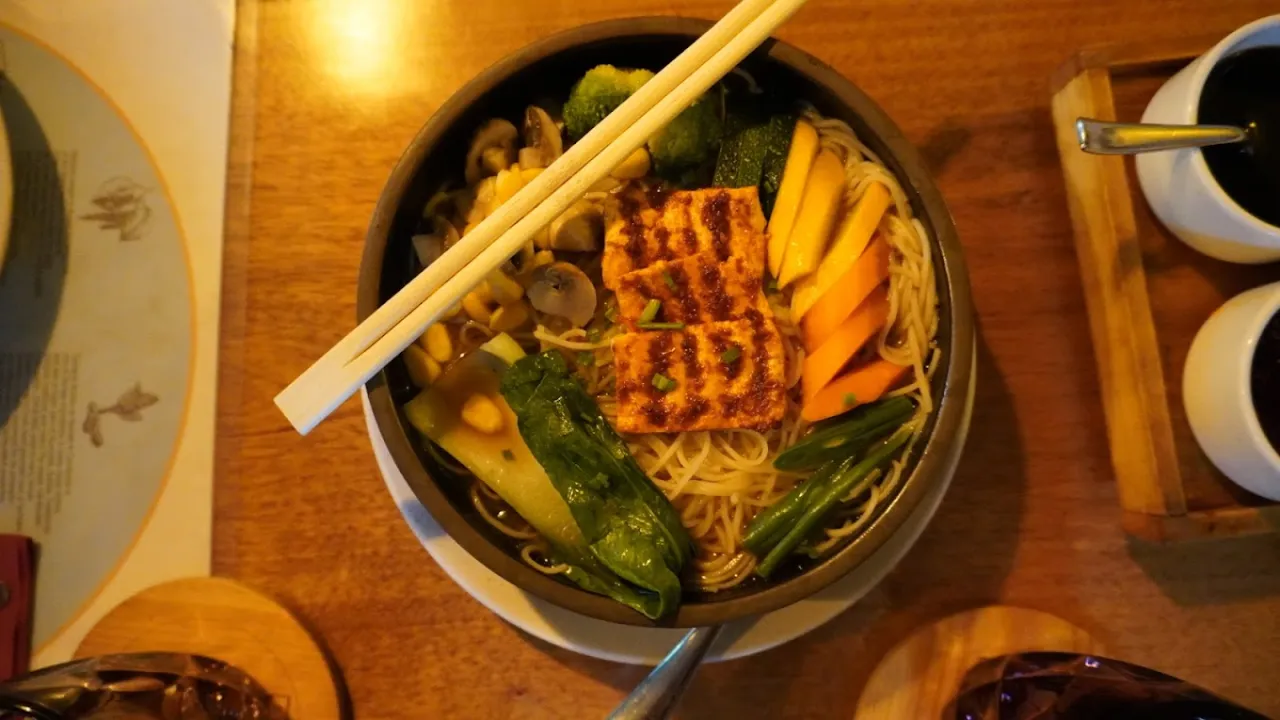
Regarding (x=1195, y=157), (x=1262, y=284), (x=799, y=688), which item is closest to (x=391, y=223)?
(x=799, y=688)

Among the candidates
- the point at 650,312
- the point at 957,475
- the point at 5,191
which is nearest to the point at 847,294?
the point at 650,312

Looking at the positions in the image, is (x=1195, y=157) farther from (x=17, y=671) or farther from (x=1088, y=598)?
(x=17, y=671)

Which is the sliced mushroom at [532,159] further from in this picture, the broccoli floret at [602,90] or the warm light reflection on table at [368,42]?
the warm light reflection on table at [368,42]

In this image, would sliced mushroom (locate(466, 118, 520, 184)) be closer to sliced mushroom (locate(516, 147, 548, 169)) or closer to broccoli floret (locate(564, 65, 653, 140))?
sliced mushroom (locate(516, 147, 548, 169))

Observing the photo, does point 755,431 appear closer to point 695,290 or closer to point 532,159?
point 695,290

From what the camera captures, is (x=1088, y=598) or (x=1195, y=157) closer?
(x=1195, y=157)
